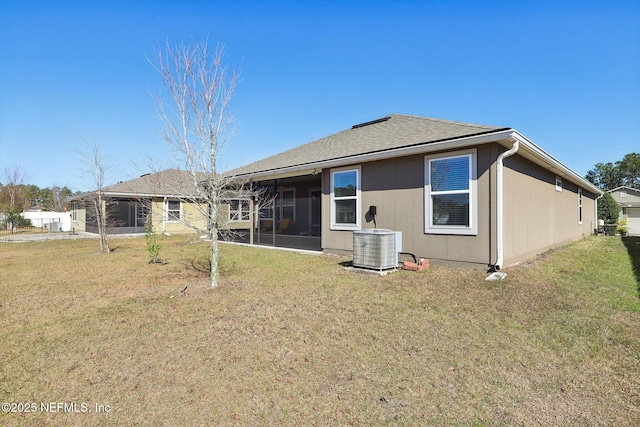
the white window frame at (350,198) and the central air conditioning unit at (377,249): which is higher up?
the white window frame at (350,198)

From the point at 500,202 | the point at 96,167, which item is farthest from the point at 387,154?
the point at 96,167

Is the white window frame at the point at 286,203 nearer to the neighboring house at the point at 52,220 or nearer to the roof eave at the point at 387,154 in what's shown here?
the roof eave at the point at 387,154

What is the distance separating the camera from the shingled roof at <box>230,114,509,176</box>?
22.8 feet

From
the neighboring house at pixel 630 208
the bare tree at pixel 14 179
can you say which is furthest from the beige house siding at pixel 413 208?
the bare tree at pixel 14 179

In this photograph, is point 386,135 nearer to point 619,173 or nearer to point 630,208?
point 630,208

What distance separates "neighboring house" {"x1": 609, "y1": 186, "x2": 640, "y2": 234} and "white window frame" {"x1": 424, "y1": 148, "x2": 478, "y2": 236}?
96.0 feet

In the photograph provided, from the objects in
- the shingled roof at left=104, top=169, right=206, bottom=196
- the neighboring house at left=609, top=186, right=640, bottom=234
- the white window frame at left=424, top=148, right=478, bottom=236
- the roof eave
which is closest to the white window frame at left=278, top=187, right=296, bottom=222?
the roof eave

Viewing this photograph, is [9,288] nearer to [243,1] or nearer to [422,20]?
[243,1]

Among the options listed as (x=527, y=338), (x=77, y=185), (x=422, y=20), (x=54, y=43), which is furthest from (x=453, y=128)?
(x=77, y=185)

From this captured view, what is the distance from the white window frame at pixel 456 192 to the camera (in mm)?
6293

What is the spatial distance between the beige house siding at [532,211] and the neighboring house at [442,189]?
0.03 metres

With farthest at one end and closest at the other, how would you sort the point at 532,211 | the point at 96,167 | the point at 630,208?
the point at 630,208 < the point at 96,167 < the point at 532,211

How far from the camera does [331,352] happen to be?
304cm

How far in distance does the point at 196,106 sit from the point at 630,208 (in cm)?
3814
